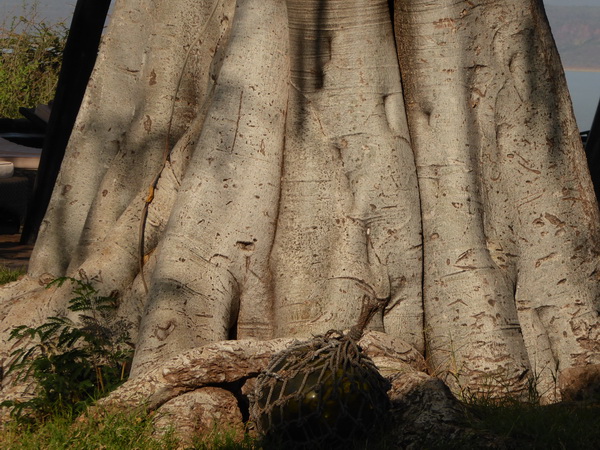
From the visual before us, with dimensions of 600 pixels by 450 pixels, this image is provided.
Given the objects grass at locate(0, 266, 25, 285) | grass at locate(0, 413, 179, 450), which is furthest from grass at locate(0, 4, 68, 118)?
grass at locate(0, 413, 179, 450)

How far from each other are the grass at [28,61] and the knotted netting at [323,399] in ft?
51.7

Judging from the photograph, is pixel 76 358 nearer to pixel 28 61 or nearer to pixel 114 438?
pixel 114 438

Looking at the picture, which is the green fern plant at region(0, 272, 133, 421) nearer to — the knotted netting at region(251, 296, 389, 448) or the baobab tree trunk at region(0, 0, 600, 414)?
the baobab tree trunk at region(0, 0, 600, 414)

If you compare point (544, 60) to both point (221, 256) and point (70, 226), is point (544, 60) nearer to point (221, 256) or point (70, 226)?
point (221, 256)

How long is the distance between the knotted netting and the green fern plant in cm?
101

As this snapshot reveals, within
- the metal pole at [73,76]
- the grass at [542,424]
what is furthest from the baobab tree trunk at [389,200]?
the metal pole at [73,76]

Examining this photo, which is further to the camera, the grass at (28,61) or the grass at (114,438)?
the grass at (28,61)

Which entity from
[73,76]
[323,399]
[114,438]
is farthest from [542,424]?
[73,76]

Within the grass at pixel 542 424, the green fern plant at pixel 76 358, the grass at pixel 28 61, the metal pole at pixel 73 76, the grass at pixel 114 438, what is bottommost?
the grass at pixel 542 424

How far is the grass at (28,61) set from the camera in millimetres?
18953

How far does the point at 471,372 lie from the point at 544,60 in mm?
1804

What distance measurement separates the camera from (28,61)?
20.2 metres

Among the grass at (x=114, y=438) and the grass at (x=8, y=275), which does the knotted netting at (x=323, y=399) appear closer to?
the grass at (x=114, y=438)

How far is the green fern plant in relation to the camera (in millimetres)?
4848
